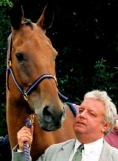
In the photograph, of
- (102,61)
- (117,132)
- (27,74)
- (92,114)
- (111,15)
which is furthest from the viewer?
(111,15)

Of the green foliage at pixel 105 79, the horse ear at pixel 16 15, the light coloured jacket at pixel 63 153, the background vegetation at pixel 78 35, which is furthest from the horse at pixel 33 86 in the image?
the background vegetation at pixel 78 35

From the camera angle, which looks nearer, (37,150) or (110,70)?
(37,150)

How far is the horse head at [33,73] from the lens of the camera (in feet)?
12.7

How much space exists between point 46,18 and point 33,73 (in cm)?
78

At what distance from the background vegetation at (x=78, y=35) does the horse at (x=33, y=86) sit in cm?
638

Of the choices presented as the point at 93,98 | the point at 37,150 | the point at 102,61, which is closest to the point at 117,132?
the point at 37,150

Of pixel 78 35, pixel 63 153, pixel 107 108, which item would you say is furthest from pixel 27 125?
pixel 78 35

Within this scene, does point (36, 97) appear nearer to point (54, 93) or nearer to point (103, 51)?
point (54, 93)

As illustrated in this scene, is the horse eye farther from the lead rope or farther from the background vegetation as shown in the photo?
the background vegetation

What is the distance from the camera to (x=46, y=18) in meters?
4.62

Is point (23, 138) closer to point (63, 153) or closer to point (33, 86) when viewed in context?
point (63, 153)

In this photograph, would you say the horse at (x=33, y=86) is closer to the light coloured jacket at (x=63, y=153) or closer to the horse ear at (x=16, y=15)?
the horse ear at (x=16, y=15)

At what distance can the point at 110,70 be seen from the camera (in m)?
10.5

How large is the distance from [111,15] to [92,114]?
7.72 meters
